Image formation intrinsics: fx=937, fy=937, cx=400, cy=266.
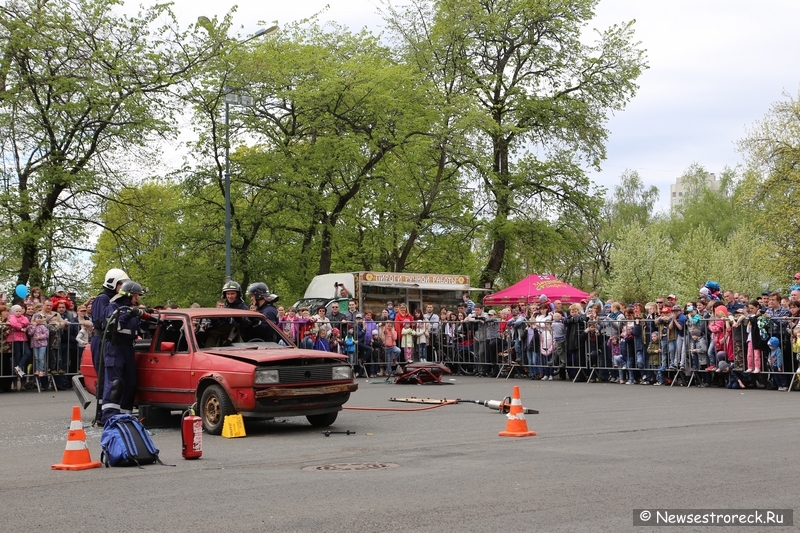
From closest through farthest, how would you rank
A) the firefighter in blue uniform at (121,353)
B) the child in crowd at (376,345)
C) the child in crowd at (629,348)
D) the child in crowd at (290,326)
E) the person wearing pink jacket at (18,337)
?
1. the firefighter in blue uniform at (121,353)
2. the person wearing pink jacket at (18,337)
3. the child in crowd at (629,348)
4. the child in crowd at (290,326)
5. the child in crowd at (376,345)

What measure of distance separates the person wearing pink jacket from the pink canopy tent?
20.6 m

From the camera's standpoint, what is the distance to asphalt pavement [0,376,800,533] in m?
6.54

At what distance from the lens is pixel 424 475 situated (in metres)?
8.34

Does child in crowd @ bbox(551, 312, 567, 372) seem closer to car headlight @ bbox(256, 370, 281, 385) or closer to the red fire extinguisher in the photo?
car headlight @ bbox(256, 370, 281, 385)

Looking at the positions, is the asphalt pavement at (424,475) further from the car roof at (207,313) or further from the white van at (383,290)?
the white van at (383,290)

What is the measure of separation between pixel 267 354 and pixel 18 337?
1120 centimetres

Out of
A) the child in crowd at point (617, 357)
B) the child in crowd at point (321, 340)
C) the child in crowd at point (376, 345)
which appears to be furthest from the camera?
the child in crowd at point (376, 345)

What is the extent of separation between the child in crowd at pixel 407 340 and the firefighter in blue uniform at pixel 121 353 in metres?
14.5

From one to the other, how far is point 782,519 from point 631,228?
59783 mm

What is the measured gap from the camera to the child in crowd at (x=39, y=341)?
2134 centimetres

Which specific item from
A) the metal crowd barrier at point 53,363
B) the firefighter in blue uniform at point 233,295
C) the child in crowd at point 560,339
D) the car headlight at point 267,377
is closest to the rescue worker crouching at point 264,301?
the firefighter in blue uniform at point 233,295

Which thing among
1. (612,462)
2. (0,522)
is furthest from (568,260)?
(0,522)

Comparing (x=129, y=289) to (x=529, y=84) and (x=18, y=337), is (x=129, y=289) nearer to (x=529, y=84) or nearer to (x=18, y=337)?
(x=18, y=337)

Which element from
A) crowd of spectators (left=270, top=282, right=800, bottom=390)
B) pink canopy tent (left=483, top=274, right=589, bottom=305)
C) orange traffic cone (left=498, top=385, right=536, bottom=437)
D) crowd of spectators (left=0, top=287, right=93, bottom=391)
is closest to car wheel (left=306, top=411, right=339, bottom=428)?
orange traffic cone (left=498, top=385, right=536, bottom=437)
